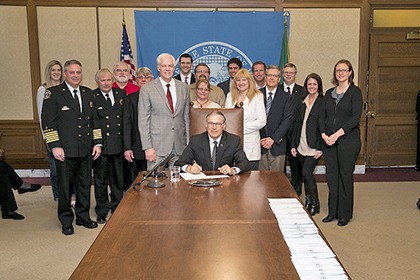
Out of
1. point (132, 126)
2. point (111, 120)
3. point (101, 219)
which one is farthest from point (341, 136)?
point (101, 219)

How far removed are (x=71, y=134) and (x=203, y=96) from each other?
1.25 metres

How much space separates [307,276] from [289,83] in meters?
3.60

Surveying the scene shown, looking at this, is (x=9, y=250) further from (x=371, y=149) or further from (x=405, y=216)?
(x=371, y=149)

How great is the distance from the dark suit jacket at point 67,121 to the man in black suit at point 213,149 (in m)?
1.11

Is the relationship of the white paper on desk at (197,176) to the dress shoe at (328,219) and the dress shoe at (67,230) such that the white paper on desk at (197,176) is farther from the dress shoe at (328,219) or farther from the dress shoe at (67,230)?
the dress shoe at (328,219)

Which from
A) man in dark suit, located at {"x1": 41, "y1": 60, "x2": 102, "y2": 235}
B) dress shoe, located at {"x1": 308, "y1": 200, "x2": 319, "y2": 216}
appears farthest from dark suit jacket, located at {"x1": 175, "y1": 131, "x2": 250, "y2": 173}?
dress shoe, located at {"x1": 308, "y1": 200, "x2": 319, "y2": 216}

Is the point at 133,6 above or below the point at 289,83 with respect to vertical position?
above

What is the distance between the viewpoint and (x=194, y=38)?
246 inches

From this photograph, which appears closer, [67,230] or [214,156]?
[214,156]

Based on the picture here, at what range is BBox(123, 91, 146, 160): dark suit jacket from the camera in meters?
4.42

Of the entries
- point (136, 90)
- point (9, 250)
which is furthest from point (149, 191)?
point (136, 90)

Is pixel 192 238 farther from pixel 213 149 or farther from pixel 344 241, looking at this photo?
pixel 344 241

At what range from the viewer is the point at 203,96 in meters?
4.24

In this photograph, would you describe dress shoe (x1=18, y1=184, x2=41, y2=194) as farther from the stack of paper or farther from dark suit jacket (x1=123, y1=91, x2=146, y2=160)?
the stack of paper
